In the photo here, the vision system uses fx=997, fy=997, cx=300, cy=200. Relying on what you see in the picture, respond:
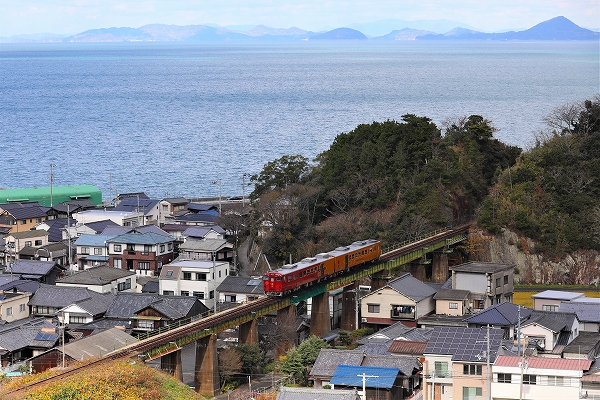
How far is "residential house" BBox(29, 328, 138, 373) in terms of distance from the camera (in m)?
26.4

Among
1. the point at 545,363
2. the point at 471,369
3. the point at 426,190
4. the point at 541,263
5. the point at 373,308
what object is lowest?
the point at 541,263

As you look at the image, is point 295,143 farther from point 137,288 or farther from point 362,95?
point 137,288

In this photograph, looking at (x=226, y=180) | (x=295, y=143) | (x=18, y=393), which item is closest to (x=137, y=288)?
(x=18, y=393)

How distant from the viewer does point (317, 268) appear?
34812mm

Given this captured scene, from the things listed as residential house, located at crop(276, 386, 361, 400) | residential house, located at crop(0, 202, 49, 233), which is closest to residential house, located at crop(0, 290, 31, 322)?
residential house, located at crop(0, 202, 49, 233)

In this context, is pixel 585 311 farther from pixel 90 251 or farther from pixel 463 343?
pixel 90 251

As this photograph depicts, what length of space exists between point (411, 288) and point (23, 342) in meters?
13.0

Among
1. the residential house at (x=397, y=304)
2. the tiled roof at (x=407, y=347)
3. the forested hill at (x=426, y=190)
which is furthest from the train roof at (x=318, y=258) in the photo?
the tiled roof at (x=407, y=347)

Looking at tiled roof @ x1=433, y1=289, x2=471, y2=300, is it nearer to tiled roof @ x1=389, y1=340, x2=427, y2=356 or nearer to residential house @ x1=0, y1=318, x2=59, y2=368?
tiled roof @ x1=389, y1=340, x2=427, y2=356

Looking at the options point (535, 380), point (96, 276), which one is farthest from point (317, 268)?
point (535, 380)

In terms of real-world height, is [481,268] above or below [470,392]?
below

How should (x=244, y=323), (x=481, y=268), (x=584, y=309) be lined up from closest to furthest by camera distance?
1. (x=244, y=323)
2. (x=584, y=309)
3. (x=481, y=268)

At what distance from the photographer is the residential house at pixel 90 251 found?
41781 mm

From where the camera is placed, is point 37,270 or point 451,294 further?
point 37,270
